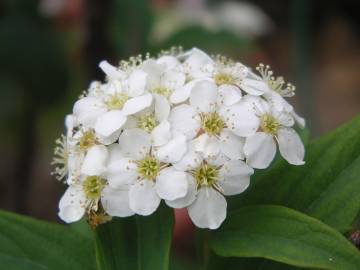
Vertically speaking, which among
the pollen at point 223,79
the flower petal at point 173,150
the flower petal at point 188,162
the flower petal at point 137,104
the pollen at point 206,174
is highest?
the pollen at point 223,79

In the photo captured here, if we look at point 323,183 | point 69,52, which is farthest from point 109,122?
point 69,52

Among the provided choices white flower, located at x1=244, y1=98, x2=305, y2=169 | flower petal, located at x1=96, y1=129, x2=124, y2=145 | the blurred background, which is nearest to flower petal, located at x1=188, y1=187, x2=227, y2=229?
white flower, located at x1=244, y1=98, x2=305, y2=169

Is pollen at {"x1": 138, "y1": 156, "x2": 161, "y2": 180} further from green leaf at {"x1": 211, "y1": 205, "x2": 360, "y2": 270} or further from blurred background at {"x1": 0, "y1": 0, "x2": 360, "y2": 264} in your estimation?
blurred background at {"x1": 0, "y1": 0, "x2": 360, "y2": 264}

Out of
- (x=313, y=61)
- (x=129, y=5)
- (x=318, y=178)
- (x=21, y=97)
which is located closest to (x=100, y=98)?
(x=318, y=178)

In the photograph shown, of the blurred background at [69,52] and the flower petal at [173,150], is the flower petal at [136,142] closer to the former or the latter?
the flower petal at [173,150]

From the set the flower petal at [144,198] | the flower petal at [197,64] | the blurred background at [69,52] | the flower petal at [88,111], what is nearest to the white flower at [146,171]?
the flower petal at [144,198]

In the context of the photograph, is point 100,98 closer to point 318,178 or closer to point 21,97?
point 318,178
